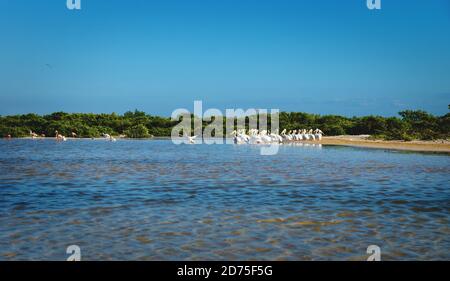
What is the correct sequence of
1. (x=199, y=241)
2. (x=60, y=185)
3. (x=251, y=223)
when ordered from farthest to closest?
(x=60, y=185) < (x=251, y=223) < (x=199, y=241)

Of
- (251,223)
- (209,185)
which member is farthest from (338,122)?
(251,223)

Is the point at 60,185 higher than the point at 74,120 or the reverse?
the reverse

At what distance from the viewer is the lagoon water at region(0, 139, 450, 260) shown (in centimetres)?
682

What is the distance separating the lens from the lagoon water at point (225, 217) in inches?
268

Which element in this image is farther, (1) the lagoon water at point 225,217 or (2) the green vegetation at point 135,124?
(2) the green vegetation at point 135,124

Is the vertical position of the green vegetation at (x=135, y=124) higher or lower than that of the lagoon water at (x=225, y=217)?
higher

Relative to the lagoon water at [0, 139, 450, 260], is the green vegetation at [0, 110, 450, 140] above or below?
above

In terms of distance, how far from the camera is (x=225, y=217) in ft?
29.7

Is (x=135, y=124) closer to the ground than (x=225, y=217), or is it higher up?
higher up

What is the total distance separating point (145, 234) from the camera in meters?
7.64

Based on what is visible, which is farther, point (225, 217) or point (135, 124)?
point (135, 124)
